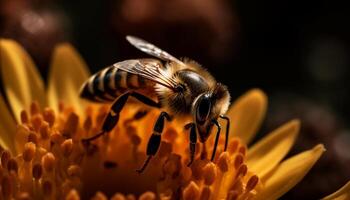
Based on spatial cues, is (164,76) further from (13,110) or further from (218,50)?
(218,50)

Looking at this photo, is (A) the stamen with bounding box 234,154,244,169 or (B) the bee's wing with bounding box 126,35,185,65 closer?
(A) the stamen with bounding box 234,154,244,169

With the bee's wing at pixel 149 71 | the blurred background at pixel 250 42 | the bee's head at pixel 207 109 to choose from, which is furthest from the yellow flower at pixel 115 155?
the blurred background at pixel 250 42

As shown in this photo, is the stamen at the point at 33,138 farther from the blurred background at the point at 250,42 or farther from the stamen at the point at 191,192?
the blurred background at the point at 250,42

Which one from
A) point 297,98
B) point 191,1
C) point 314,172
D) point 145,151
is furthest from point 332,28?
point 145,151

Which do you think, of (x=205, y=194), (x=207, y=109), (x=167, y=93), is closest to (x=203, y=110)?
(x=207, y=109)

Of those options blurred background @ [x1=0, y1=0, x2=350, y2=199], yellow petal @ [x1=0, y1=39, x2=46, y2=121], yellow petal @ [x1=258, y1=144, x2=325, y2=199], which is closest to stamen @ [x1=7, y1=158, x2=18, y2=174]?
yellow petal @ [x1=0, y1=39, x2=46, y2=121]

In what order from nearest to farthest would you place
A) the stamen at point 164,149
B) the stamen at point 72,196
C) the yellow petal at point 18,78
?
the stamen at point 72,196 → the stamen at point 164,149 → the yellow petal at point 18,78

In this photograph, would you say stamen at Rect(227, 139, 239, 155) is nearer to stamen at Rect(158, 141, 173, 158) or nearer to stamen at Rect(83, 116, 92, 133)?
stamen at Rect(158, 141, 173, 158)
